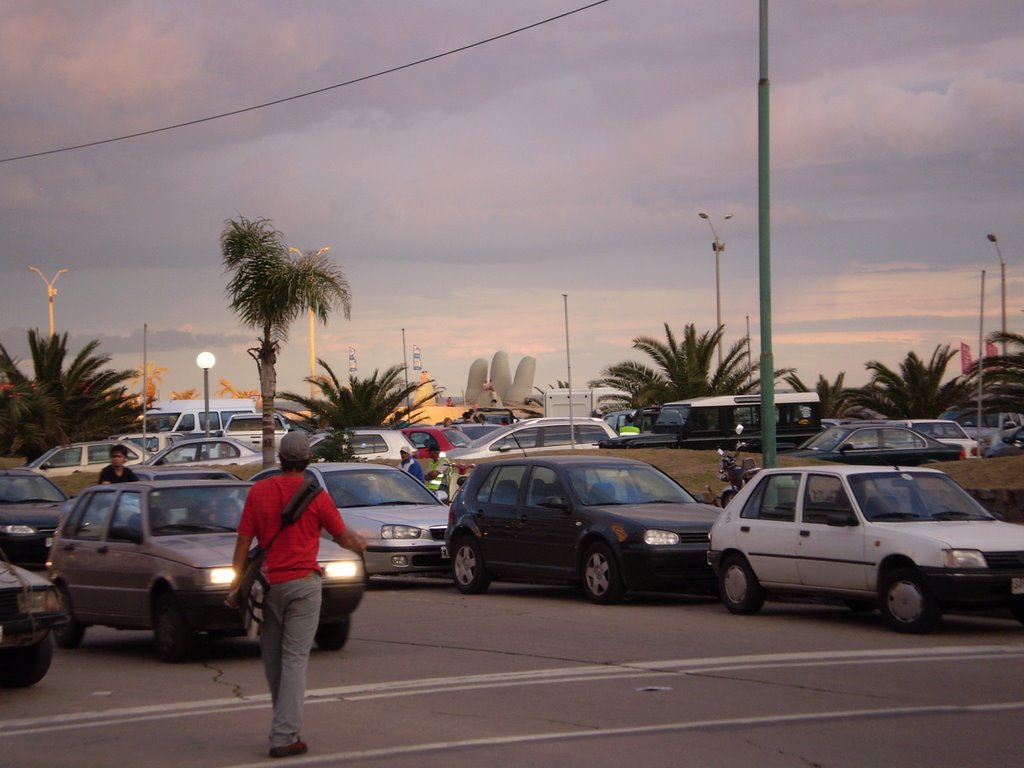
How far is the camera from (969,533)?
11953 mm

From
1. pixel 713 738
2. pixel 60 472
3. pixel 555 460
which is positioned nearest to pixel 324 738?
pixel 713 738

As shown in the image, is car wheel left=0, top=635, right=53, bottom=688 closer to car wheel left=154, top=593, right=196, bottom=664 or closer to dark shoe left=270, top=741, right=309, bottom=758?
car wheel left=154, top=593, right=196, bottom=664

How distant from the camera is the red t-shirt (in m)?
7.27

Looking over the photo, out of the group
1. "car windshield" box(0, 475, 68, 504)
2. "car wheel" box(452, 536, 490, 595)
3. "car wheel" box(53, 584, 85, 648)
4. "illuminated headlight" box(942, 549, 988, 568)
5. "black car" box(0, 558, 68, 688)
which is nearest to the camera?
"black car" box(0, 558, 68, 688)

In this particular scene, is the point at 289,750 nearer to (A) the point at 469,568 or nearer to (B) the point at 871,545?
(B) the point at 871,545

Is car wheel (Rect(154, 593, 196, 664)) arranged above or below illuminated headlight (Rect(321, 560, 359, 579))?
below

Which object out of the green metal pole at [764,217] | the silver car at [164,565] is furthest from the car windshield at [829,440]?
the silver car at [164,565]

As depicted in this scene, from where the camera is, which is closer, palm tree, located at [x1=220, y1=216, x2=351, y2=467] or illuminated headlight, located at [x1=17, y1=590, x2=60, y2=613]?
illuminated headlight, located at [x1=17, y1=590, x2=60, y2=613]

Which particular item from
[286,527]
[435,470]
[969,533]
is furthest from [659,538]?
[435,470]

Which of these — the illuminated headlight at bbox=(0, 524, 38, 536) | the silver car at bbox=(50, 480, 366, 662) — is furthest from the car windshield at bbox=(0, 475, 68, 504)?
the silver car at bbox=(50, 480, 366, 662)

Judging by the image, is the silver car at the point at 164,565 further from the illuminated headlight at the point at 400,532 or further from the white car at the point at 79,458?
the white car at the point at 79,458

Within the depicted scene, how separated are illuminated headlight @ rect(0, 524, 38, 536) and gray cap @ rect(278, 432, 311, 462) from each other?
14445 millimetres

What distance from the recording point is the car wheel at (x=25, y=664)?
32.1ft

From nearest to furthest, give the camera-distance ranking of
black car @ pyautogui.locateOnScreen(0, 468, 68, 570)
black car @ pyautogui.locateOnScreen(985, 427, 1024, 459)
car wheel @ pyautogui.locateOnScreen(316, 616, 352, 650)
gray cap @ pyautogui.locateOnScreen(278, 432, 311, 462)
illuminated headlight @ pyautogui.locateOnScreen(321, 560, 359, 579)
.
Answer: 1. gray cap @ pyautogui.locateOnScreen(278, 432, 311, 462)
2. illuminated headlight @ pyautogui.locateOnScreen(321, 560, 359, 579)
3. car wheel @ pyautogui.locateOnScreen(316, 616, 352, 650)
4. black car @ pyautogui.locateOnScreen(0, 468, 68, 570)
5. black car @ pyautogui.locateOnScreen(985, 427, 1024, 459)
